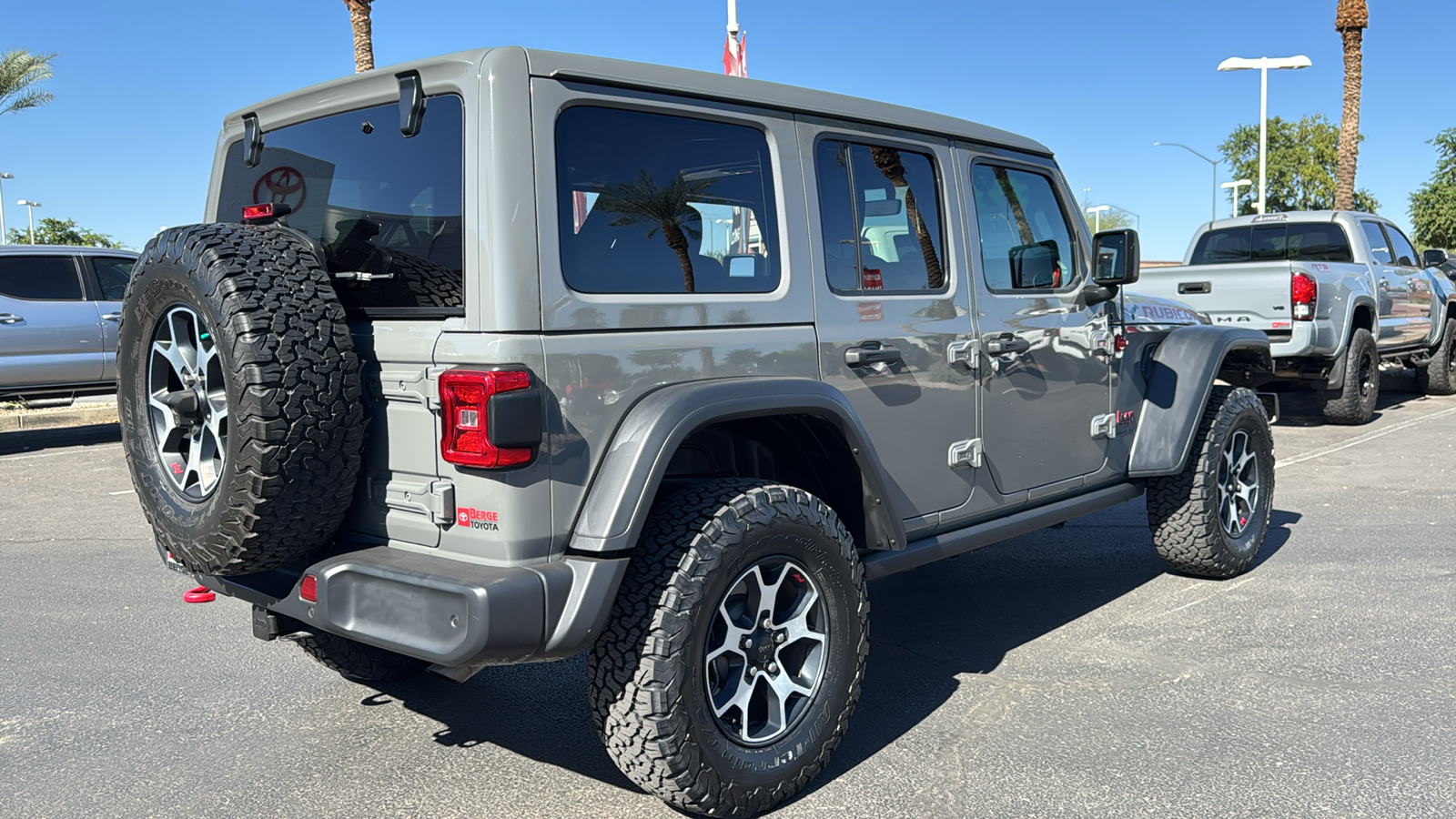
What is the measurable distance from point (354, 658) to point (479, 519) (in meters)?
1.60

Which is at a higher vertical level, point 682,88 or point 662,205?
point 682,88

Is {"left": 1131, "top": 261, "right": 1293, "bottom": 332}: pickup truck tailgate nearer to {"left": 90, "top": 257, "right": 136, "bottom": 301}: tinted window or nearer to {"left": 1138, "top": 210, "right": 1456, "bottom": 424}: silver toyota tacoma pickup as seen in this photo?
{"left": 1138, "top": 210, "right": 1456, "bottom": 424}: silver toyota tacoma pickup

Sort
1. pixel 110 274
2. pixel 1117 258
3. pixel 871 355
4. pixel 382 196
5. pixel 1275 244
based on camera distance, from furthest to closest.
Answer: pixel 1275 244 → pixel 110 274 → pixel 1117 258 → pixel 871 355 → pixel 382 196

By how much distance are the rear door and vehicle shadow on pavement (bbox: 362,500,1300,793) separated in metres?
8.66

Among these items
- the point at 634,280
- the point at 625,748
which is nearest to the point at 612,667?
the point at 625,748

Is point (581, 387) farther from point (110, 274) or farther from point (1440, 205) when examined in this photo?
point (1440, 205)

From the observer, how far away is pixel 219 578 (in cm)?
335

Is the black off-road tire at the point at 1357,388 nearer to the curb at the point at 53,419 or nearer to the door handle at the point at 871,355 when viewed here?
the door handle at the point at 871,355

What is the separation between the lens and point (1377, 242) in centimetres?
1192

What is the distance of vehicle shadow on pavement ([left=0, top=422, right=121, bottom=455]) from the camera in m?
11.4

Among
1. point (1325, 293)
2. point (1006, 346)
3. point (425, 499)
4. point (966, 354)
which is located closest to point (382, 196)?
point (425, 499)

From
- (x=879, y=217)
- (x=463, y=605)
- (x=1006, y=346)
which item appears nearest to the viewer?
(x=463, y=605)

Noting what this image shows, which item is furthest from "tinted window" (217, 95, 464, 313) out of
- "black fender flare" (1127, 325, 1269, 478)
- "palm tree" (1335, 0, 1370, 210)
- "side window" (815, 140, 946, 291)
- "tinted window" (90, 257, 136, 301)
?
"palm tree" (1335, 0, 1370, 210)

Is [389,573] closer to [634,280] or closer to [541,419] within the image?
[541,419]
